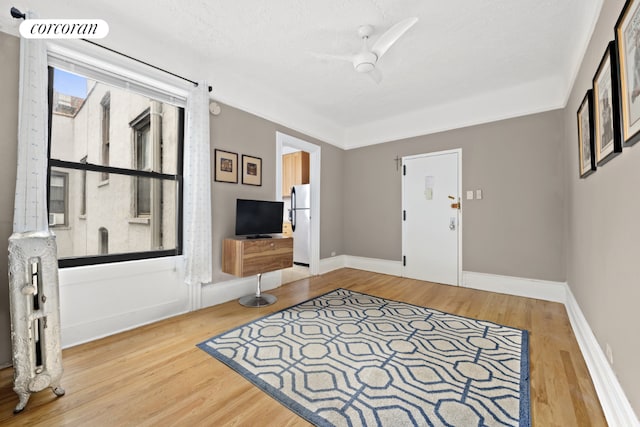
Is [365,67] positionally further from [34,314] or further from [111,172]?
[34,314]

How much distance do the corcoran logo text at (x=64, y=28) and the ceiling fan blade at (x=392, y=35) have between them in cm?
220

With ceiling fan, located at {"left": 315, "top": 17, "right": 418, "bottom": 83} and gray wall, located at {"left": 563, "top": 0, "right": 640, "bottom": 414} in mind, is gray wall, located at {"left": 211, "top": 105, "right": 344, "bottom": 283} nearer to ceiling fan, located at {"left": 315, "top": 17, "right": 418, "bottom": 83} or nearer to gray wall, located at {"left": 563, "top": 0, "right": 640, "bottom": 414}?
ceiling fan, located at {"left": 315, "top": 17, "right": 418, "bottom": 83}

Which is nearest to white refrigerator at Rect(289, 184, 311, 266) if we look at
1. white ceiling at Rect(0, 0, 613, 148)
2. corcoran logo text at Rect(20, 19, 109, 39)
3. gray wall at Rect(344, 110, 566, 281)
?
white ceiling at Rect(0, 0, 613, 148)

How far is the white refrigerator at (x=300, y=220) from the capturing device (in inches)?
204

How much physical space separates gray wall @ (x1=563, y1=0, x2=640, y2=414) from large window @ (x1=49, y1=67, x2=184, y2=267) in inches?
133

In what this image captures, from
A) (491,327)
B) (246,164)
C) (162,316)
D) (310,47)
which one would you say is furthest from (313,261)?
(310,47)

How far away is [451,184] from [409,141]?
100 cm

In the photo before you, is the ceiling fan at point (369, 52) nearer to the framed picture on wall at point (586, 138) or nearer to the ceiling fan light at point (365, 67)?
the ceiling fan light at point (365, 67)

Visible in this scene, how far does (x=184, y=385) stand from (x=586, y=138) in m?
3.46

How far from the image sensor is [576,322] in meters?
2.35

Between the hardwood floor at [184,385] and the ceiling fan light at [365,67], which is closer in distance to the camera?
A: the hardwood floor at [184,385]

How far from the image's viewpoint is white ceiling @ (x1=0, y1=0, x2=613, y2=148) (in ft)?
6.99

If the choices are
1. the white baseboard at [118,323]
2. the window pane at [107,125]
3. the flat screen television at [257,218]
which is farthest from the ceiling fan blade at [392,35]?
the white baseboard at [118,323]

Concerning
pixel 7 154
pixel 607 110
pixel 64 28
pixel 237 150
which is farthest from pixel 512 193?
pixel 7 154
